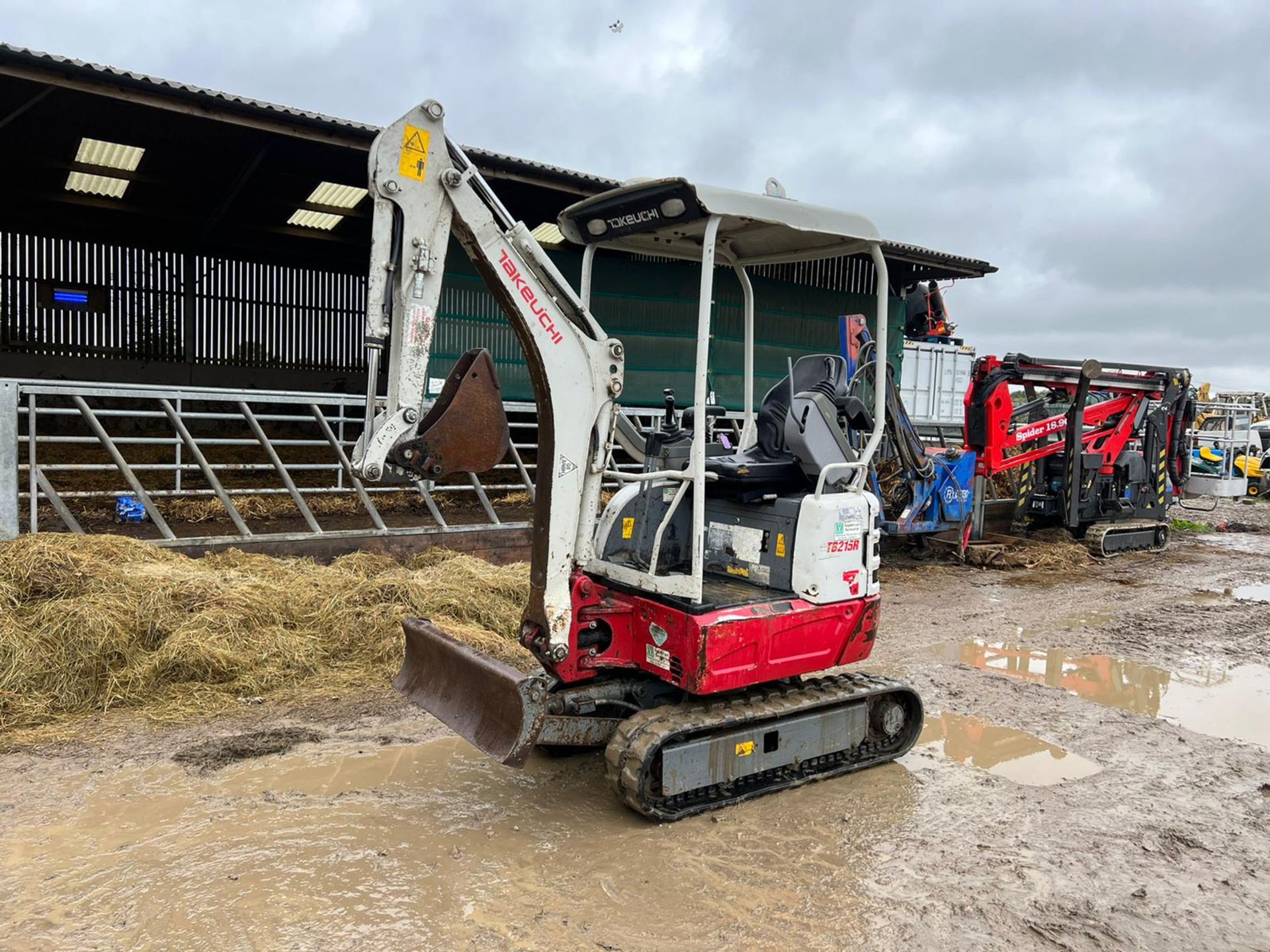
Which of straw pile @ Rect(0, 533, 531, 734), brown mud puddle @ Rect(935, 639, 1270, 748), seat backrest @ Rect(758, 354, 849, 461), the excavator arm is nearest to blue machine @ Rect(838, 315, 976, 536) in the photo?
brown mud puddle @ Rect(935, 639, 1270, 748)

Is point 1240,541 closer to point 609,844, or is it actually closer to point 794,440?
point 794,440

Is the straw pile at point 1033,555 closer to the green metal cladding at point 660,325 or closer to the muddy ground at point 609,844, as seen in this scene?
the green metal cladding at point 660,325

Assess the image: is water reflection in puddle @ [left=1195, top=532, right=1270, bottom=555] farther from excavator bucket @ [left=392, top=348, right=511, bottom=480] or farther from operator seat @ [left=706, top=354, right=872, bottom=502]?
excavator bucket @ [left=392, top=348, right=511, bottom=480]

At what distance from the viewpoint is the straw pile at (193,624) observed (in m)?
5.42

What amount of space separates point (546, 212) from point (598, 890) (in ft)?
38.3

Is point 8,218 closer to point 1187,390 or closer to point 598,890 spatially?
point 598,890

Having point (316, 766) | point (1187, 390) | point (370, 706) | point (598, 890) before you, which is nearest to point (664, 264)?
point (1187, 390)

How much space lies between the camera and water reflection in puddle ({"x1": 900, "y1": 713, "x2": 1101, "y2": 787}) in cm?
498

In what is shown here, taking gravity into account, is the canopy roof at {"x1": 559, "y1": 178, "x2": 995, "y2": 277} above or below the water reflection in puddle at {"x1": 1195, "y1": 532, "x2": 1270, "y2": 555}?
above

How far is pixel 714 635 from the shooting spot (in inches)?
164

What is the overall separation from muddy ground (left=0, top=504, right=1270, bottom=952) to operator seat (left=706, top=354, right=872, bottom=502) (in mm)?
1608

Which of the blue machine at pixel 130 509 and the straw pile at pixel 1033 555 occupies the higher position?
the blue machine at pixel 130 509

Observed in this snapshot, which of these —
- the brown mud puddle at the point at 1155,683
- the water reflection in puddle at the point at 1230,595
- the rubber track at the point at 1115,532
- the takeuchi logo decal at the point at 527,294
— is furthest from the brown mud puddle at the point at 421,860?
the rubber track at the point at 1115,532

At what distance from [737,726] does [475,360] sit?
2.13 m
